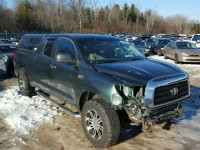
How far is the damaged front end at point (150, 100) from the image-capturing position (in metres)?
3.77

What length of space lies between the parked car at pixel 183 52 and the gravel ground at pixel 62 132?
31.5ft

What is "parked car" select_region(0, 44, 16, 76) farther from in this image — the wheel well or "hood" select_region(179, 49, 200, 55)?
"hood" select_region(179, 49, 200, 55)

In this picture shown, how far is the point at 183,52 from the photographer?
15.7 meters

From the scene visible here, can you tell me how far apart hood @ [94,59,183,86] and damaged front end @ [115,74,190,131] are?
121mm

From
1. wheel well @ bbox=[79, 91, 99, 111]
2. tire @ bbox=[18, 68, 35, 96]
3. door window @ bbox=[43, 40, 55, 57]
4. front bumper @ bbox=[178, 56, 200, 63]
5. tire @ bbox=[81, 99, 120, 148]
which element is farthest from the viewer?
front bumper @ bbox=[178, 56, 200, 63]

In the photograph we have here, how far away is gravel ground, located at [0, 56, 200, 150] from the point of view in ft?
14.3

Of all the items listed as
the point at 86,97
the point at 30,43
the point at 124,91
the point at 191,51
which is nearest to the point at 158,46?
the point at 191,51

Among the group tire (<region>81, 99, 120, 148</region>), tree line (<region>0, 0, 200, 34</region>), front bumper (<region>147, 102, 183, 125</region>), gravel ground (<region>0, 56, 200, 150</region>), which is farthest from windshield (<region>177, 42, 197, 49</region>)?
tree line (<region>0, 0, 200, 34</region>)

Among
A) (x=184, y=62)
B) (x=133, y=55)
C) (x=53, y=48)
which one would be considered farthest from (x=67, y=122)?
(x=184, y=62)

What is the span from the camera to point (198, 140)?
458 centimetres

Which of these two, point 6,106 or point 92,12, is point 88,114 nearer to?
point 6,106

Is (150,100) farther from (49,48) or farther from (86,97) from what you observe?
(49,48)

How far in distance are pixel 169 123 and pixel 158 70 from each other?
166cm

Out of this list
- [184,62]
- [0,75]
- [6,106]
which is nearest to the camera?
[6,106]
